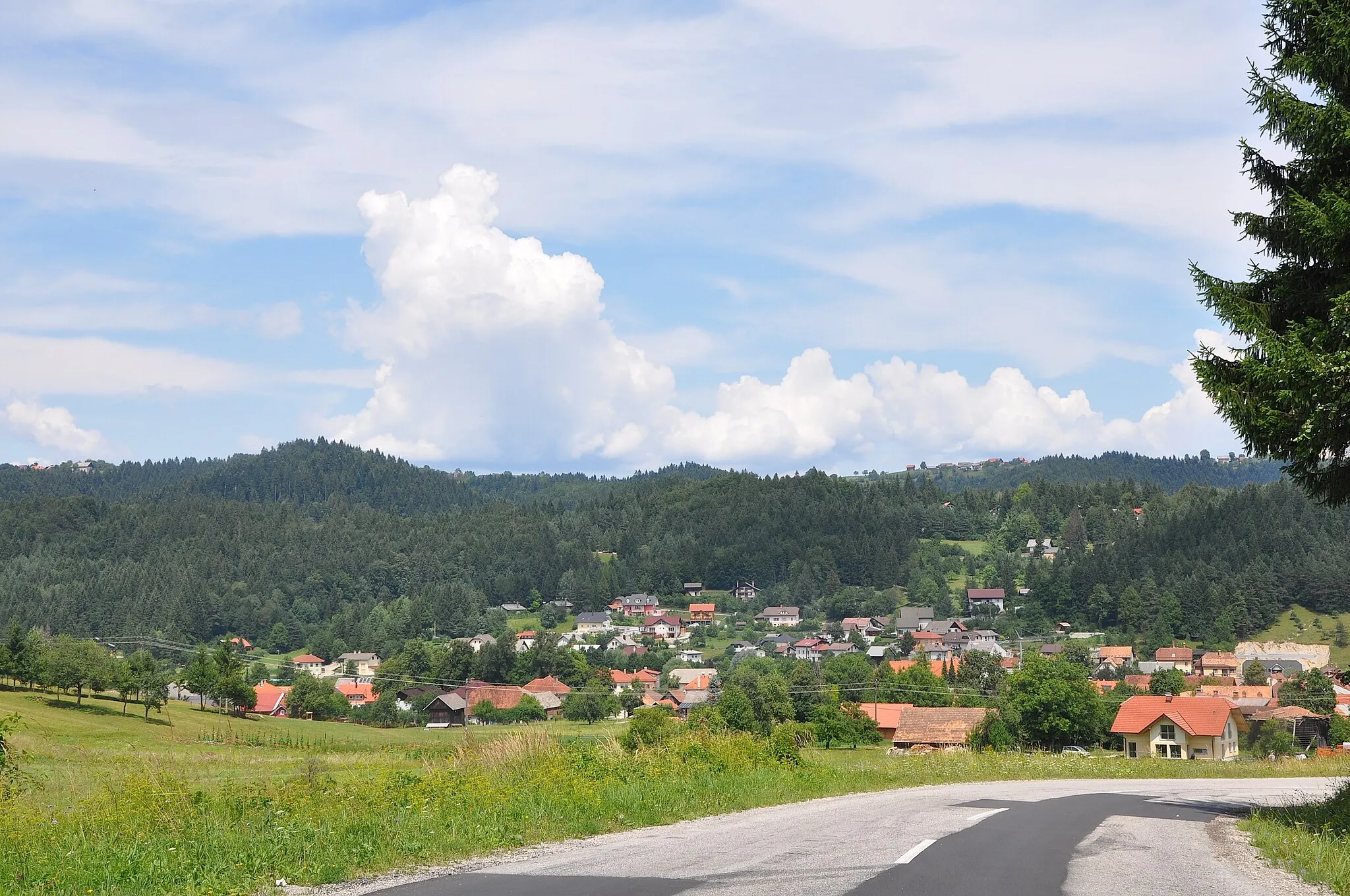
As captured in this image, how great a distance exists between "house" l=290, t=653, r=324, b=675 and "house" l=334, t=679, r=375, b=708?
1066 inches

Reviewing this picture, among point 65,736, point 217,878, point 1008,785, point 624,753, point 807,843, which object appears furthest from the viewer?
point 65,736

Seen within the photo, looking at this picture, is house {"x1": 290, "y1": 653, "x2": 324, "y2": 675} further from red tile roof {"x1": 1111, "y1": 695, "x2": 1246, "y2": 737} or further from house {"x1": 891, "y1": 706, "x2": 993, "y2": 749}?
red tile roof {"x1": 1111, "y1": 695, "x2": 1246, "y2": 737}

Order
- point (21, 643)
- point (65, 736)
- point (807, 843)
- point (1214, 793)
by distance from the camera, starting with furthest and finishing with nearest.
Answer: point (21, 643)
point (65, 736)
point (1214, 793)
point (807, 843)

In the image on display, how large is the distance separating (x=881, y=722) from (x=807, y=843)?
7543cm

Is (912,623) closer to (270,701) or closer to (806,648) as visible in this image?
(806,648)

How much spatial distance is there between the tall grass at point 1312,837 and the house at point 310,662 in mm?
161767

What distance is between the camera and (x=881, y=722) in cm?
8444

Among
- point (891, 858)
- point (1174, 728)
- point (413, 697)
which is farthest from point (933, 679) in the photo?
point (891, 858)

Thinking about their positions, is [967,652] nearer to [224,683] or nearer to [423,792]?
[224,683]

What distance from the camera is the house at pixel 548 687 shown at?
116m

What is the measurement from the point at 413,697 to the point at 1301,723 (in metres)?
77.8

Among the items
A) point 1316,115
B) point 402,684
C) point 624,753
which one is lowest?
point 402,684

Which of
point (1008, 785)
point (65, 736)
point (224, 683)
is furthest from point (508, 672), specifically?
point (1008, 785)

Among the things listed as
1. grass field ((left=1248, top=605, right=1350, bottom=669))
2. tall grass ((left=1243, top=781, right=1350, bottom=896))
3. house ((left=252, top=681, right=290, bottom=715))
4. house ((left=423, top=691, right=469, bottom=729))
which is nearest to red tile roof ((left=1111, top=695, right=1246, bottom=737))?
tall grass ((left=1243, top=781, right=1350, bottom=896))
